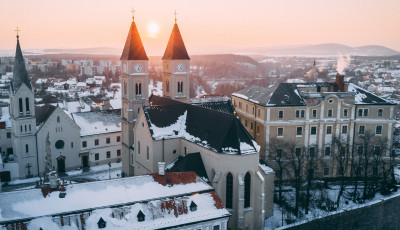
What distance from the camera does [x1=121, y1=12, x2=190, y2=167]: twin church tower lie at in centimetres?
5684

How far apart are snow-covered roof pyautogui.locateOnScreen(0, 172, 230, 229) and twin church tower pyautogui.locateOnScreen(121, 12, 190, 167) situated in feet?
74.7

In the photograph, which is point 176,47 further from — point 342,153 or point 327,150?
point 342,153

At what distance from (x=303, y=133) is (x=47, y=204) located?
37196 millimetres

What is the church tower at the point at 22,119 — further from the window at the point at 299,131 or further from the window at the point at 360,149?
the window at the point at 360,149

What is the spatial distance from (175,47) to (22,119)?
24.8m

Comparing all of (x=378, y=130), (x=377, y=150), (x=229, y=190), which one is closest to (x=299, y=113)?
→ (x=377, y=150)

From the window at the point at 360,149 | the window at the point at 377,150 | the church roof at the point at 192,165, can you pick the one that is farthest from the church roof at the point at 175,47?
the window at the point at 377,150

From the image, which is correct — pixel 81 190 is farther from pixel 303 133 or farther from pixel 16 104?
pixel 303 133

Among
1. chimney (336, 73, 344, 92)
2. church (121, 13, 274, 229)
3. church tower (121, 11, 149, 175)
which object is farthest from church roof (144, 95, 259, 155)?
chimney (336, 73, 344, 92)

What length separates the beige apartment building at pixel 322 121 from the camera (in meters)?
56.1

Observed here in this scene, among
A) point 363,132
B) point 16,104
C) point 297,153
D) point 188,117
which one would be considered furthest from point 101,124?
point 363,132

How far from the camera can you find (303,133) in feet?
186

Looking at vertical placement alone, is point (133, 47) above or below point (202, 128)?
above

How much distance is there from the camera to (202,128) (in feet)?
154
